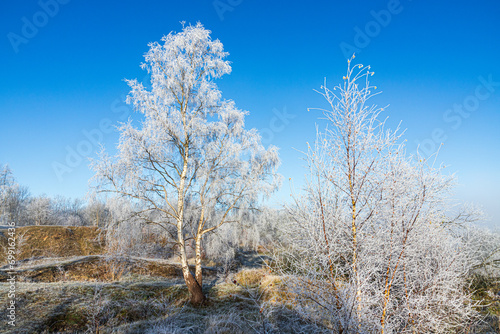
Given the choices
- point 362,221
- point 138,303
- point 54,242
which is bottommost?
point 138,303

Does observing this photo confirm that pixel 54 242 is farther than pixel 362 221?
Yes

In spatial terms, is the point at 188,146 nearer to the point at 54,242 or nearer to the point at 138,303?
the point at 138,303

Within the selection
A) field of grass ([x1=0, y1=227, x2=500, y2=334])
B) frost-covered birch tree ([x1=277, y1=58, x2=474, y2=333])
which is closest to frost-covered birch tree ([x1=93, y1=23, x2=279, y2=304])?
field of grass ([x1=0, y1=227, x2=500, y2=334])

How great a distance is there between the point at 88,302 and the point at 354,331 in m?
7.35

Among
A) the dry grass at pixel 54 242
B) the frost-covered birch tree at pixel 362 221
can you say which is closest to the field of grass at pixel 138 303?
the frost-covered birch tree at pixel 362 221

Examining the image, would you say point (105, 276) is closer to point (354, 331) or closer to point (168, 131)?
point (168, 131)

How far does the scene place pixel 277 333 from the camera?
4.82 m

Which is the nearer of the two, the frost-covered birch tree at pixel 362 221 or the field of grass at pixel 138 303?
the frost-covered birch tree at pixel 362 221

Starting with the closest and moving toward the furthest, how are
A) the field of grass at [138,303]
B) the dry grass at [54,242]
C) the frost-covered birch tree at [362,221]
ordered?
the frost-covered birch tree at [362,221] → the field of grass at [138,303] → the dry grass at [54,242]

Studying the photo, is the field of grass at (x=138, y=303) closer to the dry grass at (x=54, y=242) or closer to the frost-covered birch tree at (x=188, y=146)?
the frost-covered birch tree at (x=188, y=146)

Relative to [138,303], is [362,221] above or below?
above

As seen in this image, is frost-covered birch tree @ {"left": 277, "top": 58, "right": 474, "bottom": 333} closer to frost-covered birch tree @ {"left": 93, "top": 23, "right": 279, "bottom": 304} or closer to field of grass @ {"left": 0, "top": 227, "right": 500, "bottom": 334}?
field of grass @ {"left": 0, "top": 227, "right": 500, "bottom": 334}

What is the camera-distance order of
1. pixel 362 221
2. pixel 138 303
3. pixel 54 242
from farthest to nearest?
1. pixel 54 242
2. pixel 138 303
3. pixel 362 221

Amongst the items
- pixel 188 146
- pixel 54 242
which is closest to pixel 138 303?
pixel 188 146
